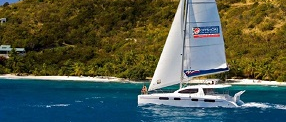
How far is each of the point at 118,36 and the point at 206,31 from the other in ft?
275

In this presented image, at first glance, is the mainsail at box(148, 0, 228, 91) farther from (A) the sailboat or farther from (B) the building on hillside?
→ (B) the building on hillside

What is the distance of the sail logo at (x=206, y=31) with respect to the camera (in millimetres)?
40297

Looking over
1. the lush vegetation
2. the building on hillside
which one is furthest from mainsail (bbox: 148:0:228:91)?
the building on hillside

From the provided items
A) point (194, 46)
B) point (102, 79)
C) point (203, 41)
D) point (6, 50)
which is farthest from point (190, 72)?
point (6, 50)

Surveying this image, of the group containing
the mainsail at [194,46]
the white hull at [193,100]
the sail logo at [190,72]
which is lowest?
the white hull at [193,100]

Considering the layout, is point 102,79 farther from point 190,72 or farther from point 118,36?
point 190,72

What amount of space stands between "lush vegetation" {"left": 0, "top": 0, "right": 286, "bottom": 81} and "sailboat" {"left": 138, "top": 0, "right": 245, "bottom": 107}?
45059 mm

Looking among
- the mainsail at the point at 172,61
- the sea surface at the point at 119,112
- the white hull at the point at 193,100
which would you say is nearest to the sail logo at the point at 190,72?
the mainsail at the point at 172,61

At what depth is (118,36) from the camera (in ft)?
405

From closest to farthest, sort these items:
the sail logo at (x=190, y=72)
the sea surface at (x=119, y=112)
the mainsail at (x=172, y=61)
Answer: the sea surface at (x=119, y=112), the sail logo at (x=190, y=72), the mainsail at (x=172, y=61)

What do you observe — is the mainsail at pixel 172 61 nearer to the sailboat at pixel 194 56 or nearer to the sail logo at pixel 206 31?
the sailboat at pixel 194 56

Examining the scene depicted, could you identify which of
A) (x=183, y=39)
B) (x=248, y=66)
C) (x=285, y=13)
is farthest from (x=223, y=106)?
(x=285, y=13)

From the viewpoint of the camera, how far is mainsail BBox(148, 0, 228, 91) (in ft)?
132

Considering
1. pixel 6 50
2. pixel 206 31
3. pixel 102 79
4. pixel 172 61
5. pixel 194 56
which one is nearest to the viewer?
pixel 206 31
